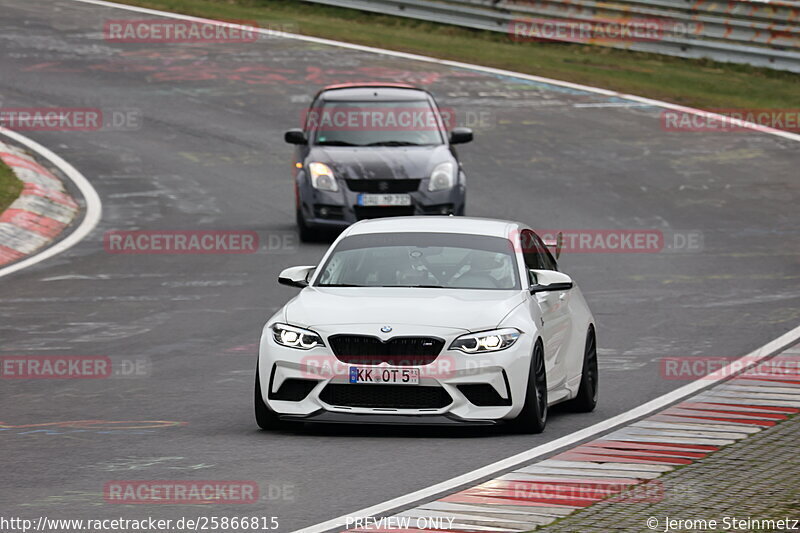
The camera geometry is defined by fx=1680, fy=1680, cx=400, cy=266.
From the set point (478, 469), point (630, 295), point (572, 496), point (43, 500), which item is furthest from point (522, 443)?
point (630, 295)

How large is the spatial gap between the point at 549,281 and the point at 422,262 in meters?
0.90

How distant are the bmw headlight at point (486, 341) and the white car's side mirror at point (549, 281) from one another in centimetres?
82

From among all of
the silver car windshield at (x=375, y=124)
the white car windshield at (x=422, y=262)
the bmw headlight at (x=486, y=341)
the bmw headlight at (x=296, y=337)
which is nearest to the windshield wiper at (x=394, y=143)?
the silver car windshield at (x=375, y=124)

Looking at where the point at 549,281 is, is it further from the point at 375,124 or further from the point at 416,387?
the point at 375,124

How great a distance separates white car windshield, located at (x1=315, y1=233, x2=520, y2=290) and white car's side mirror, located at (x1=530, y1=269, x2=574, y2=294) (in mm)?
154

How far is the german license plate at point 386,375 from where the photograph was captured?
10453 millimetres

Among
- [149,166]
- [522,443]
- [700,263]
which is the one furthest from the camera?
[149,166]

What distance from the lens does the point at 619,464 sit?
9641 mm

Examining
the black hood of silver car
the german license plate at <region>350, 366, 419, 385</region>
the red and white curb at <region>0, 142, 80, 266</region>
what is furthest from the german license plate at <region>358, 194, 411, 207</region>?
the german license plate at <region>350, 366, 419, 385</region>

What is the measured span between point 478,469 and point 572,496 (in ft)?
2.84

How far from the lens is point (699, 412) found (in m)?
11.5

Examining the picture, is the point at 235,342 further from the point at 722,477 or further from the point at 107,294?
the point at 722,477

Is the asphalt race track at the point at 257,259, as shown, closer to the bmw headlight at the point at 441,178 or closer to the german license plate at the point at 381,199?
the german license plate at the point at 381,199

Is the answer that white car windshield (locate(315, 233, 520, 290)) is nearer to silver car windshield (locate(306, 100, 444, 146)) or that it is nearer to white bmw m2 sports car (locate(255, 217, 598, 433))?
white bmw m2 sports car (locate(255, 217, 598, 433))
